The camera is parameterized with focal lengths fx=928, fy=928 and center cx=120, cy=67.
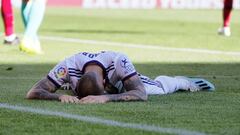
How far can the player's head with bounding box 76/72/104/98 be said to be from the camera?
719 cm

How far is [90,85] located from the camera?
7.21 m

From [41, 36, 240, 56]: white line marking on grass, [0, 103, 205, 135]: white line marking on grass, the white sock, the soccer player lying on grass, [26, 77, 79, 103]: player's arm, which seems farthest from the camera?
A: [41, 36, 240, 56]: white line marking on grass

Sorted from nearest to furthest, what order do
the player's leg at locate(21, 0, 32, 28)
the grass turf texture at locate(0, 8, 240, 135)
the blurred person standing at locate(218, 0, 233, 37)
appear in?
the grass turf texture at locate(0, 8, 240, 135) → the player's leg at locate(21, 0, 32, 28) → the blurred person standing at locate(218, 0, 233, 37)

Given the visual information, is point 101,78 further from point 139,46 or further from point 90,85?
point 139,46

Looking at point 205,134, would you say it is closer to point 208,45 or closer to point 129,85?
point 129,85

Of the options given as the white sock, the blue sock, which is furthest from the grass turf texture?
the blue sock

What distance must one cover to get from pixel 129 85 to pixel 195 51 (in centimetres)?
751

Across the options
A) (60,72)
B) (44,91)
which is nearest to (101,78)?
(60,72)

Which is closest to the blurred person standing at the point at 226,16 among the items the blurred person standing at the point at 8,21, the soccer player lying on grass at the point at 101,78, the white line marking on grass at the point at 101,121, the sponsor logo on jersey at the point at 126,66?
the blurred person standing at the point at 8,21

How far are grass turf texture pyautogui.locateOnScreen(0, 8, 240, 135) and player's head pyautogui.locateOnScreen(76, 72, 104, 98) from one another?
4.8 inches

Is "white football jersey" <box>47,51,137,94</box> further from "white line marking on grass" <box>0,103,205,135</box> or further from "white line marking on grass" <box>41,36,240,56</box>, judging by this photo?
"white line marking on grass" <box>41,36,240,56</box>

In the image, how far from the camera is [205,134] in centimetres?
593

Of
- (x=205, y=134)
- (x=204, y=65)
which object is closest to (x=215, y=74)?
(x=204, y=65)

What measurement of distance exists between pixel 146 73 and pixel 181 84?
2183mm
